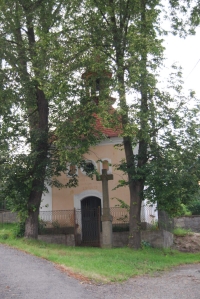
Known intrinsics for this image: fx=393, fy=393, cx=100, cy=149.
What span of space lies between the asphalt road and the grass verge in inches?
19.3

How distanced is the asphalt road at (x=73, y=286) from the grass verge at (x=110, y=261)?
1.61ft

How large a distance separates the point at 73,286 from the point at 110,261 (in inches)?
158

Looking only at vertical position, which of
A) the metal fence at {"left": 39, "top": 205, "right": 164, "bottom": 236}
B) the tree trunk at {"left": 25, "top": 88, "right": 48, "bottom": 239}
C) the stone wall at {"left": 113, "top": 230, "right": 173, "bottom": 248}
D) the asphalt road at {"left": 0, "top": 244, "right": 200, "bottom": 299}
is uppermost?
the tree trunk at {"left": 25, "top": 88, "right": 48, "bottom": 239}

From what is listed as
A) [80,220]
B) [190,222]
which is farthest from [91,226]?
[190,222]

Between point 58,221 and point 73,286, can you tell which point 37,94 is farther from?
point 73,286

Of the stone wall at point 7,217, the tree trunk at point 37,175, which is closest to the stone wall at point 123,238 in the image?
the tree trunk at point 37,175

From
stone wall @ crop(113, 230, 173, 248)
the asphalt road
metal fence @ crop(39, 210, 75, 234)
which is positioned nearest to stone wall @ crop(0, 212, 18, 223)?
metal fence @ crop(39, 210, 75, 234)

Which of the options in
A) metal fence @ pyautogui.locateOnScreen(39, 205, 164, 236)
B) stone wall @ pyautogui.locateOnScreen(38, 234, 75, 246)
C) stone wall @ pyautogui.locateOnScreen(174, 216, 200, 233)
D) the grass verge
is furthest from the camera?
stone wall @ pyautogui.locateOnScreen(174, 216, 200, 233)

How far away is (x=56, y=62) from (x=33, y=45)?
2.05 m

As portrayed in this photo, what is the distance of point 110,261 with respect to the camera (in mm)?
12680

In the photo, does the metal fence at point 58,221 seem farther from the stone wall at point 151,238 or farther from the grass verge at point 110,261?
the grass verge at point 110,261

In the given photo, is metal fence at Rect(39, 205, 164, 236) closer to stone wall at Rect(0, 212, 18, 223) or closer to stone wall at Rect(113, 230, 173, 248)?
stone wall at Rect(113, 230, 173, 248)

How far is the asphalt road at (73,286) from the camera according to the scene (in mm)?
8102

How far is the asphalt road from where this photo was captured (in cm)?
810
